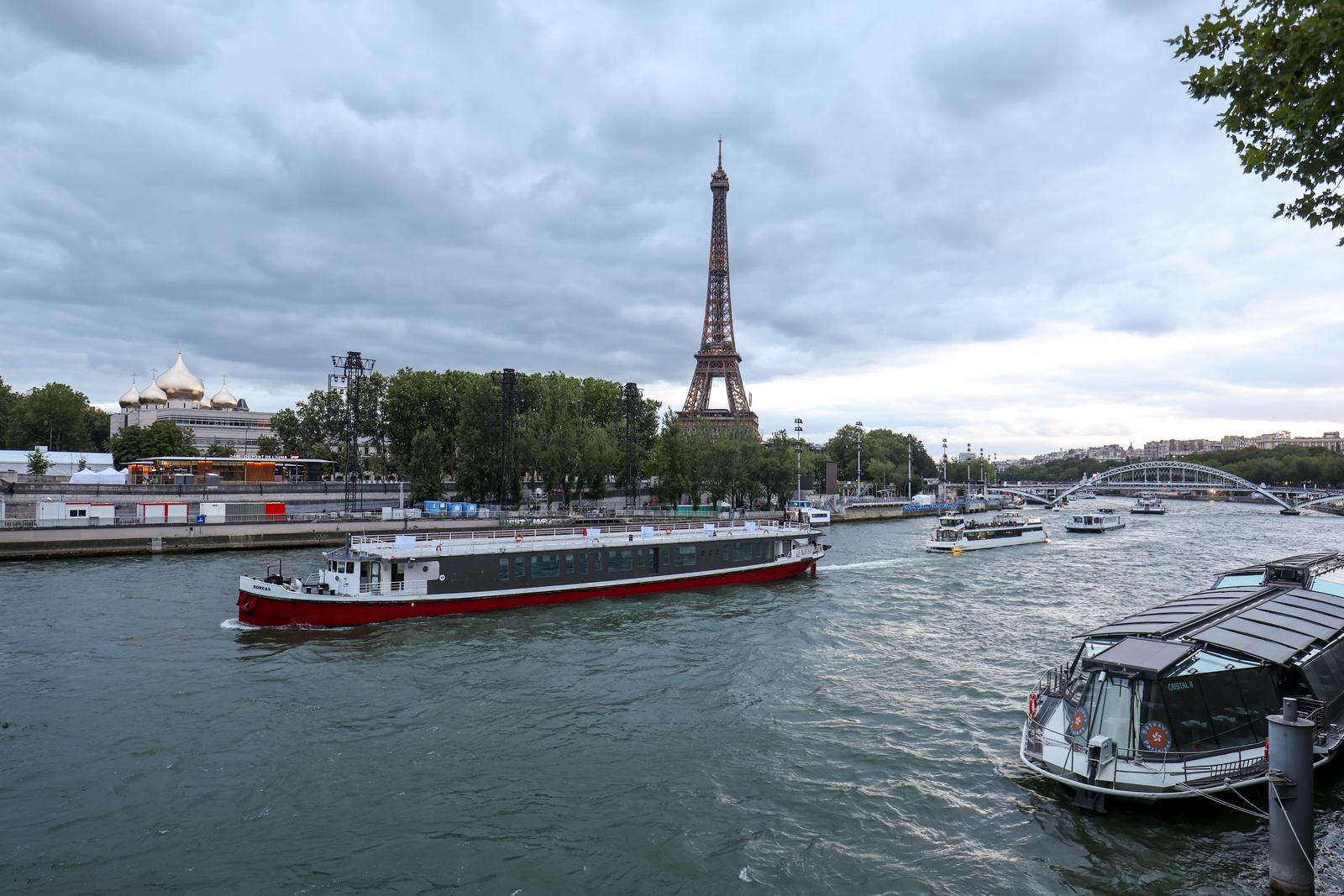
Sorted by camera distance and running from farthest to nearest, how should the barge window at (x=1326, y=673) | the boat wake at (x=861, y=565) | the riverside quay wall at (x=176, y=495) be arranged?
the riverside quay wall at (x=176, y=495)
the boat wake at (x=861, y=565)
the barge window at (x=1326, y=673)

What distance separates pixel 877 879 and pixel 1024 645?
17753 mm

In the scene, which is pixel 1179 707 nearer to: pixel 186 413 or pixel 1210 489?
pixel 186 413

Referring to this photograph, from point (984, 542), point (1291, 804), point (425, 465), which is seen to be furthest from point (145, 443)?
point (1291, 804)

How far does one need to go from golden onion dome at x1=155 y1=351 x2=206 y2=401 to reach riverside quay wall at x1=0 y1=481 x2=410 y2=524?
68886 millimetres

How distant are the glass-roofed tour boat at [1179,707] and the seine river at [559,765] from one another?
35.2 inches

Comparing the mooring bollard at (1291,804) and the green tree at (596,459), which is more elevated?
the green tree at (596,459)

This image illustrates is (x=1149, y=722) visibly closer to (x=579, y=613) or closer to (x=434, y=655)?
(x=434, y=655)

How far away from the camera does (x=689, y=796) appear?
1437 centimetres

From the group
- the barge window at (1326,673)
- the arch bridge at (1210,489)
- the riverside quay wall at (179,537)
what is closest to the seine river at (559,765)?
the barge window at (1326,673)

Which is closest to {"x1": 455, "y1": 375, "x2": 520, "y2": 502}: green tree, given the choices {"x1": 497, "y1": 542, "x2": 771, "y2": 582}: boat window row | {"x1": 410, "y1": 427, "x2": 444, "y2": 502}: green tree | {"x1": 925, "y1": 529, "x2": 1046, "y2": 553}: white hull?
{"x1": 410, "y1": 427, "x2": 444, "y2": 502}: green tree

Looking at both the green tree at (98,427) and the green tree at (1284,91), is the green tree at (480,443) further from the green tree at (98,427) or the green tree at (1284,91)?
the green tree at (98,427)

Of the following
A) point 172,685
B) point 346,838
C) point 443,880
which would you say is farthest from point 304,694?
point 443,880

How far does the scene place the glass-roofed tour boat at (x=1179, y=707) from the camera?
12.8 metres

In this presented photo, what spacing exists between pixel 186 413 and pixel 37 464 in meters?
53.1
